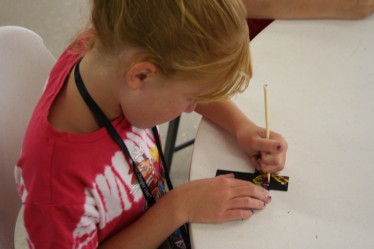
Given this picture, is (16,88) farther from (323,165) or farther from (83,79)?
→ (323,165)

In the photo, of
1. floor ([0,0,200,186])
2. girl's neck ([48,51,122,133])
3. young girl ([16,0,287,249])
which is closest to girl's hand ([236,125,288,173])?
young girl ([16,0,287,249])

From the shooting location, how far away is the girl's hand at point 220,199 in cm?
72

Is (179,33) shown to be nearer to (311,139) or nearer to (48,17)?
(311,139)

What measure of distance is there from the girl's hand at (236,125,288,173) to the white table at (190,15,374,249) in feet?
0.06

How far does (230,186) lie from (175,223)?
0.12m

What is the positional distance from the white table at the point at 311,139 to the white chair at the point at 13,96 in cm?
35

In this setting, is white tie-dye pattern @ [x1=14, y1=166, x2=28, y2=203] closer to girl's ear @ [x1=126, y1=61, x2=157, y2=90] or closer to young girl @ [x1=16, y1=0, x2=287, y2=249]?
young girl @ [x1=16, y1=0, x2=287, y2=249]

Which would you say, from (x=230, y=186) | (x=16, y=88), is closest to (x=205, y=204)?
(x=230, y=186)

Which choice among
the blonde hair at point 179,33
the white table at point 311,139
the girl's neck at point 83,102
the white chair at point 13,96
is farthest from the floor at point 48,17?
the blonde hair at point 179,33

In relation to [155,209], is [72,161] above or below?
above

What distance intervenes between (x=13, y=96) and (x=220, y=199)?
45 centimetres

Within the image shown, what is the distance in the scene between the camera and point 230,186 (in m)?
0.76

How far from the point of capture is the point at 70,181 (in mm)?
675

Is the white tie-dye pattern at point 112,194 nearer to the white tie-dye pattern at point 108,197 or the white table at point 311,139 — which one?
the white tie-dye pattern at point 108,197
